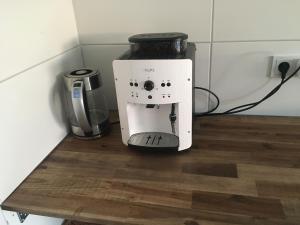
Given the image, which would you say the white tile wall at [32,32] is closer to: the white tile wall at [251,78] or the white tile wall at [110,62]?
the white tile wall at [110,62]

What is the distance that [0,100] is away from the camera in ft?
2.13

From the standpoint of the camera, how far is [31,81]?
2.48 feet

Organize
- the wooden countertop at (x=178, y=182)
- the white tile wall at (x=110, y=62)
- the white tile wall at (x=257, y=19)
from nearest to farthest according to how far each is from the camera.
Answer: the wooden countertop at (x=178, y=182) → the white tile wall at (x=257, y=19) → the white tile wall at (x=110, y=62)

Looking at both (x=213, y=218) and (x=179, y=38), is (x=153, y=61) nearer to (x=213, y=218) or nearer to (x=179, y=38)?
(x=179, y=38)

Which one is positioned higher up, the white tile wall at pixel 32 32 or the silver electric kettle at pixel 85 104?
the white tile wall at pixel 32 32

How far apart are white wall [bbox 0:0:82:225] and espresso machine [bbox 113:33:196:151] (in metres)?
0.25

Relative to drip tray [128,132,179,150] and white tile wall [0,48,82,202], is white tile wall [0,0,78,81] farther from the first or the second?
drip tray [128,132,179,150]

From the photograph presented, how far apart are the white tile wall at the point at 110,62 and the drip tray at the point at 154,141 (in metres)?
0.26

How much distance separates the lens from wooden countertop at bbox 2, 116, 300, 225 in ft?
2.00

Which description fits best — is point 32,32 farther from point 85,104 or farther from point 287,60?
point 287,60

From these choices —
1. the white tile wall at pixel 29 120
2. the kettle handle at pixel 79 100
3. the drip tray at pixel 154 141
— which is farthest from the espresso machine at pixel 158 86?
the white tile wall at pixel 29 120

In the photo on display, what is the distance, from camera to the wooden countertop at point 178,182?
609mm

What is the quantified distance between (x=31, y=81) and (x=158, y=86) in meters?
0.37

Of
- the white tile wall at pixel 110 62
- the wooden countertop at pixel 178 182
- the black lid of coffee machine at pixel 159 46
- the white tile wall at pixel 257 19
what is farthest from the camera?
the white tile wall at pixel 110 62
